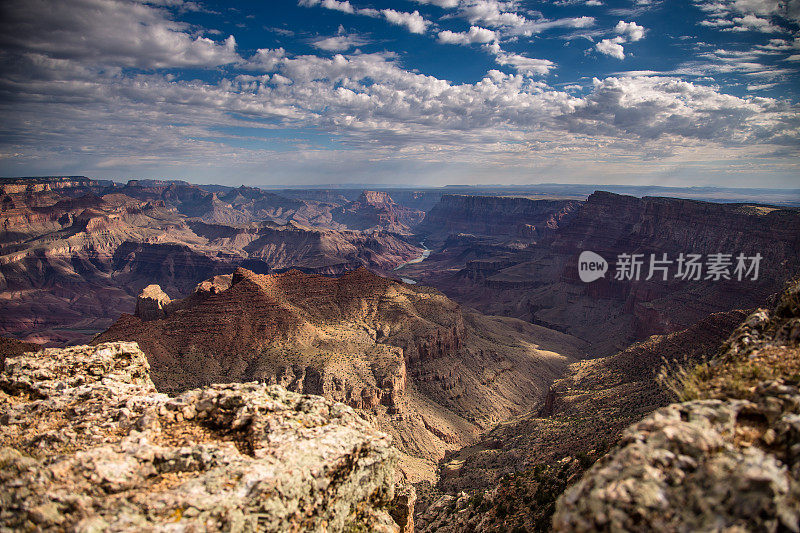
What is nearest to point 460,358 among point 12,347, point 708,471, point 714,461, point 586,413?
point 586,413

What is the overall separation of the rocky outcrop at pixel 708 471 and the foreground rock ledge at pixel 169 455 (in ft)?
22.7

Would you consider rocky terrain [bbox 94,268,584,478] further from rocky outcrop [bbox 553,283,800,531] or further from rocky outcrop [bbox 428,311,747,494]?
rocky outcrop [bbox 553,283,800,531]

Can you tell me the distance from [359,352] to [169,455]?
5021 centimetres

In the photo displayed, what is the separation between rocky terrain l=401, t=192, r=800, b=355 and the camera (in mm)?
87875

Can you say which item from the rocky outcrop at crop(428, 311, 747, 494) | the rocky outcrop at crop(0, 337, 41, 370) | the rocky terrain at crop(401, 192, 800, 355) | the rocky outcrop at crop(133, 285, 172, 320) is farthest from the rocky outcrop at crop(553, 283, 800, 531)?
the rocky terrain at crop(401, 192, 800, 355)

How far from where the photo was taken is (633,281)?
127 metres

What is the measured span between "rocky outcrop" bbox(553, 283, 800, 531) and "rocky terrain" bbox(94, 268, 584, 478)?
45.4 meters

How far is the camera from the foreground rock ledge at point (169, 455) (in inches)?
349

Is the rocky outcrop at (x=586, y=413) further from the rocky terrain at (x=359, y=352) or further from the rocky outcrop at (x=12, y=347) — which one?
the rocky outcrop at (x=12, y=347)

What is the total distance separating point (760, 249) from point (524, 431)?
93.5 meters

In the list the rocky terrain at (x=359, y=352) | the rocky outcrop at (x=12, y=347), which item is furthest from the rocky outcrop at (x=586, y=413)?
the rocky outcrop at (x=12, y=347)

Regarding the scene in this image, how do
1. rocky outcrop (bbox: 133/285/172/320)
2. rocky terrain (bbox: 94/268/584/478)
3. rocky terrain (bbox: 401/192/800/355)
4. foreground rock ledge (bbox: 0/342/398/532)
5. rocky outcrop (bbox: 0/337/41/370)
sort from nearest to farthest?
foreground rock ledge (bbox: 0/342/398/532)
rocky outcrop (bbox: 0/337/41/370)
rocky terrain (bbox: 94/268/584/478)
rocky outcrop (bbox: 133/285/172/320)
rocky terrain (bbox: 401/192/800/355)

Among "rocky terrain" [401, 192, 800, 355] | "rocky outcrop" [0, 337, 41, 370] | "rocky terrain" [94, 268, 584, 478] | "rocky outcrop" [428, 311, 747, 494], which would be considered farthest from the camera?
"rocky terrain" [401, 192, 800, 355]

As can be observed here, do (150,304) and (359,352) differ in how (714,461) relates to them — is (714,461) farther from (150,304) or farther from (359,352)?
(150,304)
